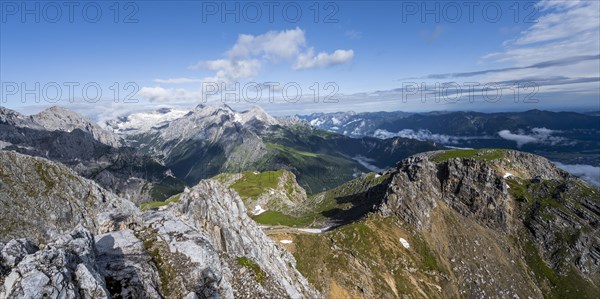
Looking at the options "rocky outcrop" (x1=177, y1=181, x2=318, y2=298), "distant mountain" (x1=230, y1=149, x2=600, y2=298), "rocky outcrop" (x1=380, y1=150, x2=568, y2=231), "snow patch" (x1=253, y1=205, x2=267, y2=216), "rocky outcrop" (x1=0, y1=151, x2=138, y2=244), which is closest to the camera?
"rocky outcrop" (x1=177, y1=181, x2=318, y2=298)

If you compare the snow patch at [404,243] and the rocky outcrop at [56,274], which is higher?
the rocky outcrop at [56,274]

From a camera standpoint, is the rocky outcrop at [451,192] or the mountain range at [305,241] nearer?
the mountain range at [305,241]

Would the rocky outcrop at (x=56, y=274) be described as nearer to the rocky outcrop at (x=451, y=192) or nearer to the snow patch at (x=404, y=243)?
the snow patch at (x=404, y=243)

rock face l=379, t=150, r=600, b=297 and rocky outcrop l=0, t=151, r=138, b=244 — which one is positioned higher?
rocky outcrop l=0, t=151, r=138, b=244

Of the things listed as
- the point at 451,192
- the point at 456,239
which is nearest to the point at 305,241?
the point at 456,239

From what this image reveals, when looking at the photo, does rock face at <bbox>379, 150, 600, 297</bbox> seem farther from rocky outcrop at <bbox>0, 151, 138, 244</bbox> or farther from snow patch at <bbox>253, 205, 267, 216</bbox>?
rocky outcrop at <bbox>0, 151, 138, 244</bbox>

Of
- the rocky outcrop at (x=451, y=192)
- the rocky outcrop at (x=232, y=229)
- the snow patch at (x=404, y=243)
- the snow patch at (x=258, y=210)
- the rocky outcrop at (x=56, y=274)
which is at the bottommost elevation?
the snow patch at (x=258, y=210)

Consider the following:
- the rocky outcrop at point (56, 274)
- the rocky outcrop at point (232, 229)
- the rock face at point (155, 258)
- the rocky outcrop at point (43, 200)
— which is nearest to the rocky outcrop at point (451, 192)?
the rock face at point (155, 258)

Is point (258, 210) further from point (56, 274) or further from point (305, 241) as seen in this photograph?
point (56, 274)

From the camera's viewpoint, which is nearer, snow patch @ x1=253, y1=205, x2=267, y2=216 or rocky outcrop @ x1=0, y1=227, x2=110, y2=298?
rocky outcrop @ x1=0, y1=227, x2=110, y2=298

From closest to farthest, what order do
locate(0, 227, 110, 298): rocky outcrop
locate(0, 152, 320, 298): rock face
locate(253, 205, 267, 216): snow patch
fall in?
locate(0, 227, 110, 298): rocky outcrop
locate(0, 152, 320, 298): rock face
locate(253, 205, 267, 216): snow patch

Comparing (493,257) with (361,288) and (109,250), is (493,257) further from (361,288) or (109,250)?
(109,250)

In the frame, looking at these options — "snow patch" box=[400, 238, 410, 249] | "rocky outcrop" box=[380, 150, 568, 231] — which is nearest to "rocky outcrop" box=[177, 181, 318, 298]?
"snow patch" box=[400, 238, 410, 249]

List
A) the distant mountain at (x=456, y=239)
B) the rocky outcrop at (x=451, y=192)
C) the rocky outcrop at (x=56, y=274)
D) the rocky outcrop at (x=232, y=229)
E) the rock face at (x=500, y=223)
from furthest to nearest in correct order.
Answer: the rocky outcrop at (x=451, y=192) → the rock face at (x=500, y=223) → the distant mountain at (x=456, y=239) → the rocky outcrop at (x=232, y=229) → the rocky outcrop at (x=56, y=274)
